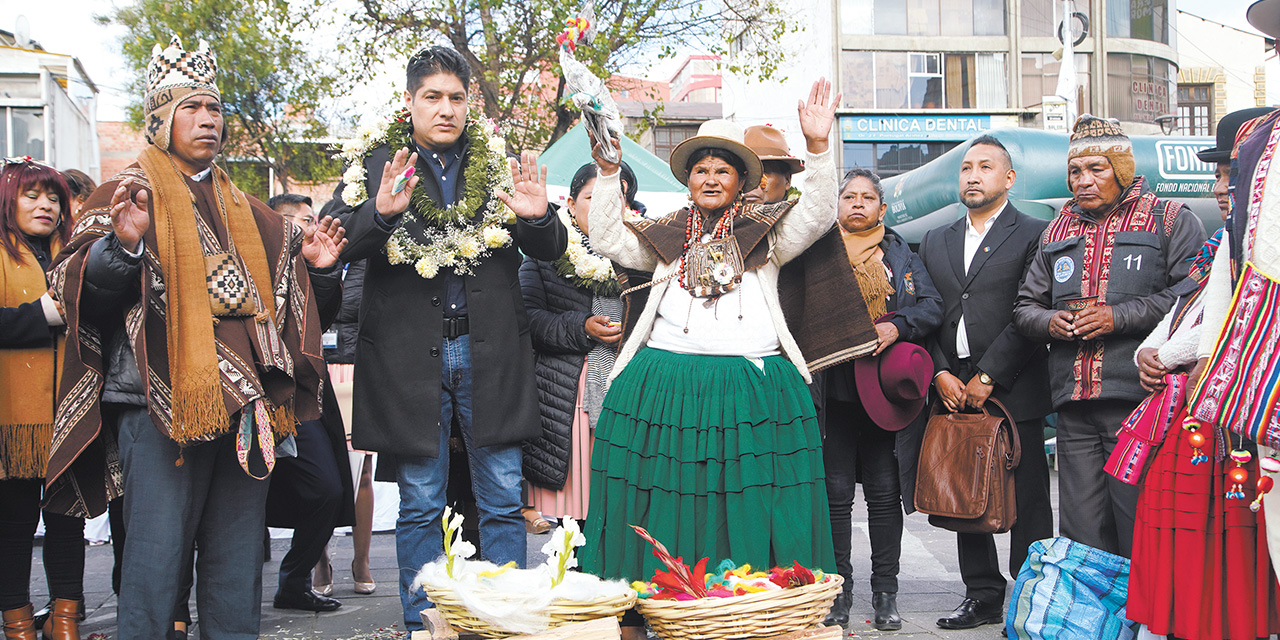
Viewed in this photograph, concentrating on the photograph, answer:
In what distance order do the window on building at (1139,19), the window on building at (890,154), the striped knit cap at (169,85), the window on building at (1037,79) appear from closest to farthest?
the striped knit cap at (169,85), the window on building at (890,154), the window on building at (1037,79), the window on building at (1139,19)

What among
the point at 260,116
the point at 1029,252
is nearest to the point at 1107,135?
the point at 1029,252

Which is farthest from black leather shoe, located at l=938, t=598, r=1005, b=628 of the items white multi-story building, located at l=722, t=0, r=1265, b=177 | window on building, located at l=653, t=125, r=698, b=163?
window on building, located at l=653, t=125, r=698, b=163

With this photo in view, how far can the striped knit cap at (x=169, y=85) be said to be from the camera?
11.4ft

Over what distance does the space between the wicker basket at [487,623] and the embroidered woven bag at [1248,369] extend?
74.4 inches

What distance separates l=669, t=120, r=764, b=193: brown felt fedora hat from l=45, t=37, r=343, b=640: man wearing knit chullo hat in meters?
1.33

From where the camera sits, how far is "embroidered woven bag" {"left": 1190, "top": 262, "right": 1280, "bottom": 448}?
277 centimetres

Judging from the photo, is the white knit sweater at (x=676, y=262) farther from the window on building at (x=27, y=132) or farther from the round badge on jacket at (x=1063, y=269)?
the window on building at (x=27, y=132)

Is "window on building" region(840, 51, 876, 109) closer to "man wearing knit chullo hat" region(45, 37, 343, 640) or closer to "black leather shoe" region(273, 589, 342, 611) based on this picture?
"black leather shoe" region(273, 589, 342, 611)

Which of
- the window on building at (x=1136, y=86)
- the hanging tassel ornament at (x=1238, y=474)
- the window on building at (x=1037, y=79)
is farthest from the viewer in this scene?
the window on building at (x=1136, y=86)

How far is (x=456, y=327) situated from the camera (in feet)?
12.8

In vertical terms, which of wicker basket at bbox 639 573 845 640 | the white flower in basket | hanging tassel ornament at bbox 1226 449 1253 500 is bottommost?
wicker basket at bbox 639 573 845 640

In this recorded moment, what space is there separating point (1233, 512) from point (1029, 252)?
157 centimetres

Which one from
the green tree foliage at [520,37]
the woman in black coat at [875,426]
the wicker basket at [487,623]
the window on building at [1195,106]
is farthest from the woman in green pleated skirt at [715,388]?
the window on building at [1195,106]

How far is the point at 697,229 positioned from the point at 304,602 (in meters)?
2.65
